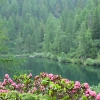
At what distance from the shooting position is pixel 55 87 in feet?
13.1

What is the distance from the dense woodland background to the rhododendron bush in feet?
6.95

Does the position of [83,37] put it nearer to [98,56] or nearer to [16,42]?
[98,56]

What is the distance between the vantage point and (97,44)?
49.7 metres

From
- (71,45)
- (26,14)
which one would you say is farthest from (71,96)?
(26,14)

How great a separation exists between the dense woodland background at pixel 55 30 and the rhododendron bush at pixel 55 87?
2118mm

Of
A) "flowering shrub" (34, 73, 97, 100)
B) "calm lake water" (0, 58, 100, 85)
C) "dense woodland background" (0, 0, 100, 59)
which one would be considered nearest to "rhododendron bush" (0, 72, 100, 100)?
"flowering shrub" (34, 73, 97, 100)

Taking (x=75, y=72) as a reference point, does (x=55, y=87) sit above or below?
above

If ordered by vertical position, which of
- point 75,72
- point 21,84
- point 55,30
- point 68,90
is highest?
point 68,90

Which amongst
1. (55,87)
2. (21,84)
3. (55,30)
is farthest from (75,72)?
(55,30)

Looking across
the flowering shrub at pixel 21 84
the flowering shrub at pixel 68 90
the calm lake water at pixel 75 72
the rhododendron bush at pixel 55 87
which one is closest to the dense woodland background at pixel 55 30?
the flowering shrub at pixel 21 84

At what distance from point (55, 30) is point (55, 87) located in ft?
214

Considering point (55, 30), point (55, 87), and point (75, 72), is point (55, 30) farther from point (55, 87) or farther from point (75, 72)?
point (55, 87)

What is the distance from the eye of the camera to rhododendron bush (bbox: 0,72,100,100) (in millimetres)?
4043

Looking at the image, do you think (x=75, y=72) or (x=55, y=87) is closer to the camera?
(x=55, y=87)
